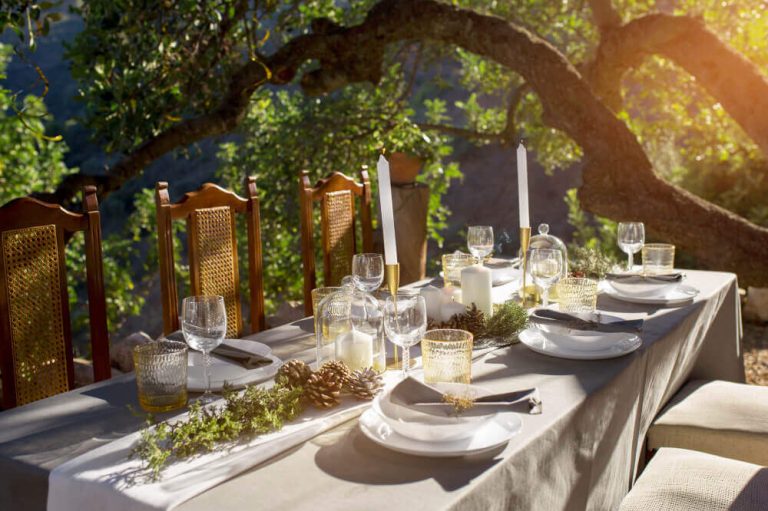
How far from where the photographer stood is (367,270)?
2010 millimetres

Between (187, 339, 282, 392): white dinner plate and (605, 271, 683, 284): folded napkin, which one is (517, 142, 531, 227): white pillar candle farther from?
(187, 339, 282, 392): white dinner plate

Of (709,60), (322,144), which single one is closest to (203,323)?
(709,60)

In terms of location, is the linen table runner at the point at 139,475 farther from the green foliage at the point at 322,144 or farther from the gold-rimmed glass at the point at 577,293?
the green foliage at the point at 322,144

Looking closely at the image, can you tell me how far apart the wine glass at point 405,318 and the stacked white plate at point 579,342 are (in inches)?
15.8

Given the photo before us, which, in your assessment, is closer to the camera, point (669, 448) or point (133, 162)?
point (669, 448)

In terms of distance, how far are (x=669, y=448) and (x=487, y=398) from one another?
878mm

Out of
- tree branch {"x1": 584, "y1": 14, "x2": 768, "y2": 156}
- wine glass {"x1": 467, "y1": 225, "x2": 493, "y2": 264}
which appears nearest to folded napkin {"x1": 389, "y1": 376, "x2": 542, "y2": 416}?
wine glass {"x1": 467, "y1": 225, "x2": 493, "y2": 264}

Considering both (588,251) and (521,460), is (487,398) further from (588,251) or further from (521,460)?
(588,251)

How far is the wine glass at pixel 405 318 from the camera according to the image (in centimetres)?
150

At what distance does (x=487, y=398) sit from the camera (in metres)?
1.34

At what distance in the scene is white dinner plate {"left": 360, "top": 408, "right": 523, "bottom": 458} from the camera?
3.92 feet

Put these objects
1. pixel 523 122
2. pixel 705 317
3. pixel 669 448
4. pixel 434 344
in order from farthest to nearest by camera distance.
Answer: pixel 523 122
pixel 705 317
pixel 669 448
pixel 434 344

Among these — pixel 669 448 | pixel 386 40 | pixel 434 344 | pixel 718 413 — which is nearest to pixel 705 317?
pixel 718 413

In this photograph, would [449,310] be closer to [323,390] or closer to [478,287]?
[478,287]
